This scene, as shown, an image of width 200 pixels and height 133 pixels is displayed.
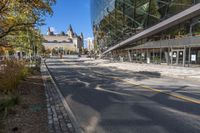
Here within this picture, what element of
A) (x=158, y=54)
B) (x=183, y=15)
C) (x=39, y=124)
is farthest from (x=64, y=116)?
(x=158, y=54)

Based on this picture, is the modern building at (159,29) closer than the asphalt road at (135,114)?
No

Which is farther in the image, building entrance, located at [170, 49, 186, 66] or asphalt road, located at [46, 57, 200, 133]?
building entrance, located at [170, 49, 186, 66]

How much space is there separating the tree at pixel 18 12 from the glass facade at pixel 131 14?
70.1 ft

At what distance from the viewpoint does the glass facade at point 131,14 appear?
35300mm

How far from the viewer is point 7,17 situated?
11.6 m

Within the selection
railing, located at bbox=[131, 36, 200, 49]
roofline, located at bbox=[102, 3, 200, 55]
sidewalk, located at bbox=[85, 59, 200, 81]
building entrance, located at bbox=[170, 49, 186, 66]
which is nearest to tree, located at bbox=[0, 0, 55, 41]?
sidewalk, located at bbox=[85, 59, 200, 81]

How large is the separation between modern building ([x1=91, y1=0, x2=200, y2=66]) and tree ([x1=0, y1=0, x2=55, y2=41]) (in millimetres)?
20396

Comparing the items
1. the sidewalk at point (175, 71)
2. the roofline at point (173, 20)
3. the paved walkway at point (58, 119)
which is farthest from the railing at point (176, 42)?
the paved walkway at point (58, 119)

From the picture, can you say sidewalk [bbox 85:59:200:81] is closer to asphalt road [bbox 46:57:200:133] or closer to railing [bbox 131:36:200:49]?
railing [bbox 131:36:200:49]

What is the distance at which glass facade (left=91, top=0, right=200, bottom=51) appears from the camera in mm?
35300

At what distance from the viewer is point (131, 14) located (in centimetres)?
5219

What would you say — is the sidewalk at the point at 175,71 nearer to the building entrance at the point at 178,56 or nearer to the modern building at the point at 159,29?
the building entrance at the point at 178,56

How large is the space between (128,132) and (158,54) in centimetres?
3603

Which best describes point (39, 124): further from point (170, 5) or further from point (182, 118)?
point (170, 5)
